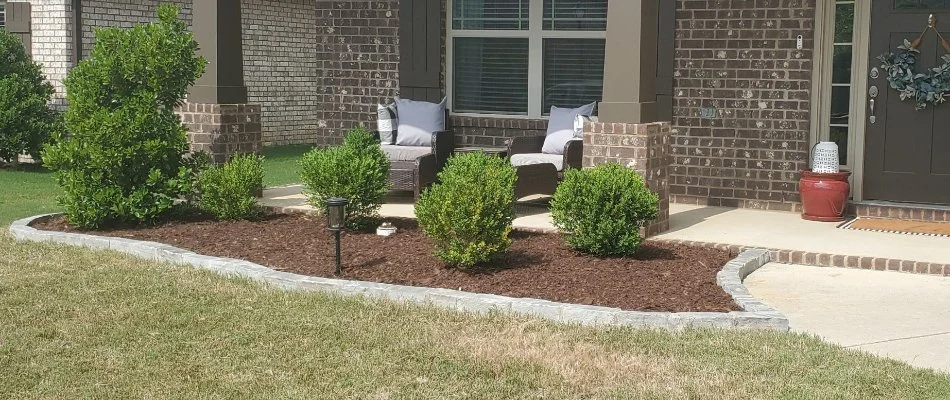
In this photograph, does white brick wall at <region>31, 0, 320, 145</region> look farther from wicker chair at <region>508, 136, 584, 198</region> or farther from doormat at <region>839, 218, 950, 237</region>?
doormat at <region>839, 218, 950, 237</region>

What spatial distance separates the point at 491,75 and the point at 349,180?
3.86 metres

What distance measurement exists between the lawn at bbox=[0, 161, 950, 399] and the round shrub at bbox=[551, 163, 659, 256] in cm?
154

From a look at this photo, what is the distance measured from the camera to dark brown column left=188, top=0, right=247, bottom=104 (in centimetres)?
989

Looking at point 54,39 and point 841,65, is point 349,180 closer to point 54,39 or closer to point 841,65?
point 841,65

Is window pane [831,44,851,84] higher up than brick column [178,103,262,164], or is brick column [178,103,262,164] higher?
window pane [831,44,851,84]

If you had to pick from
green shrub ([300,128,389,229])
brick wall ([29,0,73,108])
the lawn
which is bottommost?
the lawn

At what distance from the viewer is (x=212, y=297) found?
6328mm

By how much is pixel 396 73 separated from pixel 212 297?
6.14 meters

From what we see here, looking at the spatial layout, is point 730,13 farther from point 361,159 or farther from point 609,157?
point 361,159

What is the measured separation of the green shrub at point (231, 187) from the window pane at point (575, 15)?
12.2ft

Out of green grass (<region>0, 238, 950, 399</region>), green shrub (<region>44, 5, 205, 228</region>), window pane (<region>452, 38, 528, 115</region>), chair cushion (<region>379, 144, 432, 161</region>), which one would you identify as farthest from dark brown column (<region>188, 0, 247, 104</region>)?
green grass (<region>0, 238, 950, 399</region>)

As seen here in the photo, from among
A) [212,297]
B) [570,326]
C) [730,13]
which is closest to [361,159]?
[212,297]

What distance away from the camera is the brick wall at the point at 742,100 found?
32.7ft

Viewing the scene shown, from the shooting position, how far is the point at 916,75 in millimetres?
9469
